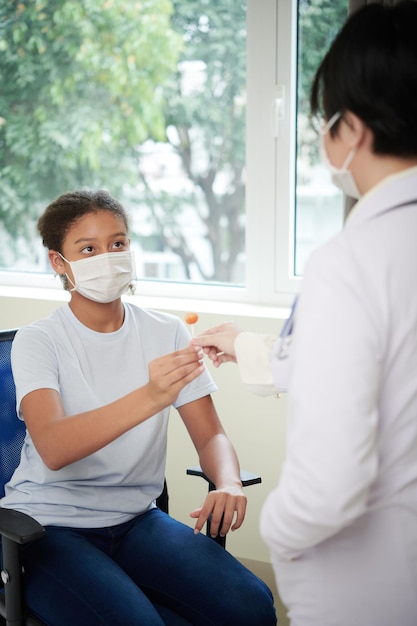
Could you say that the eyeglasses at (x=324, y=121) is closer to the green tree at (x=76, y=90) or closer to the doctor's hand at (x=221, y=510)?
the doctor's hand at (x=221, y=510)

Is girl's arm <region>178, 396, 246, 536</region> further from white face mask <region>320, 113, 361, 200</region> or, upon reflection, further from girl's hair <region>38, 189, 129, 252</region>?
white face mask <region>320, 113, 361, 200</region>

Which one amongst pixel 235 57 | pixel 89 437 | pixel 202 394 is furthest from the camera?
pixel 235 57

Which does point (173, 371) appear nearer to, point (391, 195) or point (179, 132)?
point (391, 195)

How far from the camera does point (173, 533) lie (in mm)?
1741

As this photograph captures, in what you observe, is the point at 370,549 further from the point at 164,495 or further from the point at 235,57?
the point at 235,57

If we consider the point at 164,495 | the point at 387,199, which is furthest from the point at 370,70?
the point at 164,495

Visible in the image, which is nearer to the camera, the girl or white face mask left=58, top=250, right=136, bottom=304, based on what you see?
the girl

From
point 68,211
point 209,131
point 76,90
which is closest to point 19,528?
point 68,211

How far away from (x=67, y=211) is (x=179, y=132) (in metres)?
1.50

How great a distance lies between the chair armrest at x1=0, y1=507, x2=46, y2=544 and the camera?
4.66ft

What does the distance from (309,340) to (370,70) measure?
1.19 feet

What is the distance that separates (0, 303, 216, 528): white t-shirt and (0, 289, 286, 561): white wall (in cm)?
74

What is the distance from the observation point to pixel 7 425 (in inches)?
73.0

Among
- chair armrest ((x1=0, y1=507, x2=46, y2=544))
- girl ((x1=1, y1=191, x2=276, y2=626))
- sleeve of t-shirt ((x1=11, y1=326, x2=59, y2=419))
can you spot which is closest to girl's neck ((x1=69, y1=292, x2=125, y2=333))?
girl ((x1=1, y1=191, x2=276, y2=626))
